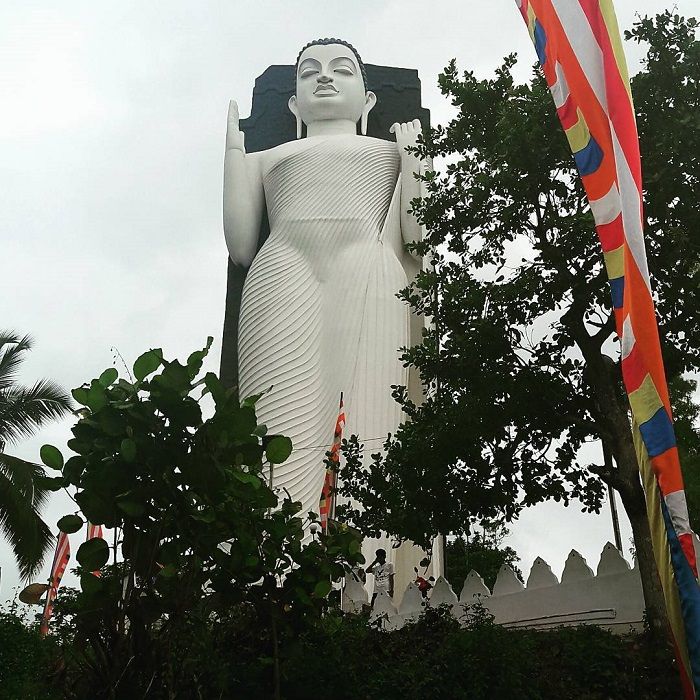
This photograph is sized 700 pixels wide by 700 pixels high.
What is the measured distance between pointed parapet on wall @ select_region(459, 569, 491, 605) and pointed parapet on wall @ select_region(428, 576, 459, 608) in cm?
9

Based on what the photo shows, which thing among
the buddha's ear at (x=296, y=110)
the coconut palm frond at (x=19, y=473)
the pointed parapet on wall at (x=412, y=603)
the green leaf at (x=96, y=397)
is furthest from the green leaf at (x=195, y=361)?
the buddha's ear at (x=296, y=110)

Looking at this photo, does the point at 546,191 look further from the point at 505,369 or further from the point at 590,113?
the point at 590,113

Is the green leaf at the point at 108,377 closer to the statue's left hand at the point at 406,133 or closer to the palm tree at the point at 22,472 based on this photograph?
the palm tree at the point at 22,472

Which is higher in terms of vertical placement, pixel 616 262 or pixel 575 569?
pixel 616 262

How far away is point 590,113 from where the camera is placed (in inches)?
197

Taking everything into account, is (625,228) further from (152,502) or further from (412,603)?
(412,603)

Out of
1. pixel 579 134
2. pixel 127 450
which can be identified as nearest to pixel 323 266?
pixel 579 134

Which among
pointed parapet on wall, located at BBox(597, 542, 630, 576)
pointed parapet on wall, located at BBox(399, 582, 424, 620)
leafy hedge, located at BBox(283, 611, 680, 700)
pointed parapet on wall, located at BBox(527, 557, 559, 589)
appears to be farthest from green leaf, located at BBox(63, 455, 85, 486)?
pointed parapet on wall, located at BBox(399, 582, 424, 620)

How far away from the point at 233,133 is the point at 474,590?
1145 centimetres

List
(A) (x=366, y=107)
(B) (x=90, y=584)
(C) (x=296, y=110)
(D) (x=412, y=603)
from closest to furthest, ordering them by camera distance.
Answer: (B) (x=90, y=584) → (D) (x=412, y=603) → (A) (x=366, y=107) → (C) (x=296, y=110)

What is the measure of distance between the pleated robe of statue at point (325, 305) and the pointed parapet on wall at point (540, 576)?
17.2ft

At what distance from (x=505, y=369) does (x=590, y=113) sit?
2684 millimetres

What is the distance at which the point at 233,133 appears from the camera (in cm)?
1781

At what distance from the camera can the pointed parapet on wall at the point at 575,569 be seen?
317 inches
